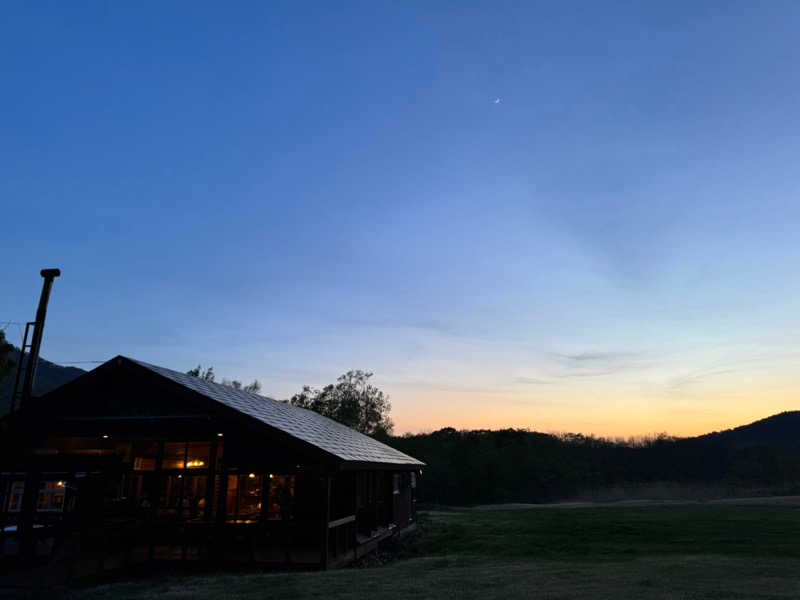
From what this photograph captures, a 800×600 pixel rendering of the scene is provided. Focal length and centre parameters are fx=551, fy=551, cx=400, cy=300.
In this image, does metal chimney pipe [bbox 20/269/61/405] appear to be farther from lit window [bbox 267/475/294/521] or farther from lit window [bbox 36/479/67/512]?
lit window [bbox 267/475/294/521]

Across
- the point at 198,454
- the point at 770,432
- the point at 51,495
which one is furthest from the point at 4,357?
the point at 770,432

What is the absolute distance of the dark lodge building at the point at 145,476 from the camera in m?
12.5

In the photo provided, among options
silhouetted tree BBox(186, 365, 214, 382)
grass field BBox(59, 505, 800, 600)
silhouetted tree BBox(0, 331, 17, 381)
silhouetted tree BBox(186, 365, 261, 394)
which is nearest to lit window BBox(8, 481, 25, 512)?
grass field BBox(59, 505, 800, 600)

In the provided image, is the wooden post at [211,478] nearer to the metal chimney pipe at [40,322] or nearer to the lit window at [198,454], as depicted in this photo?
the lit window at [198,454]

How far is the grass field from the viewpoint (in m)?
8.94

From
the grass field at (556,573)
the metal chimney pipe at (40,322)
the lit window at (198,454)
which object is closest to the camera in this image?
the grass field at (556,573)

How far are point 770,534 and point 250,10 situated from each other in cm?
2408

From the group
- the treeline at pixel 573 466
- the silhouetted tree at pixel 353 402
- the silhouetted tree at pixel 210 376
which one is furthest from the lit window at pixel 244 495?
the silhouetted tree at pixel 353 402

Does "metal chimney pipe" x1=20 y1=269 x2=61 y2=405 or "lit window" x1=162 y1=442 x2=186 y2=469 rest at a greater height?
→ "metal chimney pipe" x1=20 y1=269 x2=61 y2=405

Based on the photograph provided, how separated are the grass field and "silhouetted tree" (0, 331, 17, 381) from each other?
66.1 feet

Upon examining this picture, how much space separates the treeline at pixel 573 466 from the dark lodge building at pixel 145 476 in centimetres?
3396

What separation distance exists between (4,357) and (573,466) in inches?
2020

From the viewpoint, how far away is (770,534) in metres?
19.2

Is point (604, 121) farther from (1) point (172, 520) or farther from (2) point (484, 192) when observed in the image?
(1) point (172, 520)
